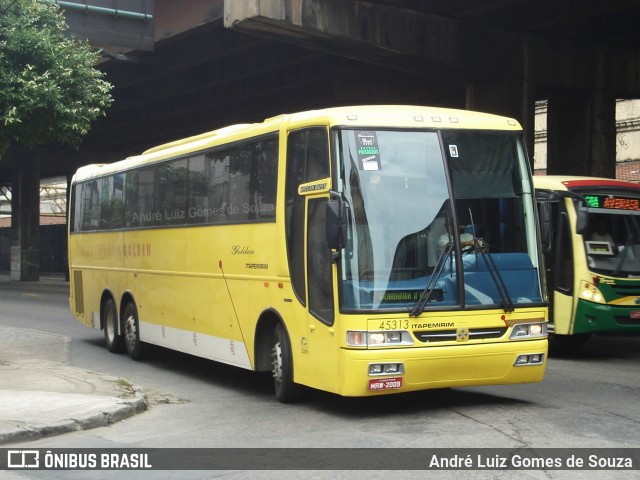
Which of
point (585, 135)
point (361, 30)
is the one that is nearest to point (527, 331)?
point (361, 30)

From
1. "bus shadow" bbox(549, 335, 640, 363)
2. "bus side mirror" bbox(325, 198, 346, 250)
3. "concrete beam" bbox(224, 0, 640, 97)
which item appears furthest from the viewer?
"concrete beam" bbox(224, 0, 640, 97)

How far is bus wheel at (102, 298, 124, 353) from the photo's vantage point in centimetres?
1698

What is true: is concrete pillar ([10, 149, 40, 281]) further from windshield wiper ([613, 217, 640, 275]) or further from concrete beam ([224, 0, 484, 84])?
windshield wiper ([613, 217, 640, 275])

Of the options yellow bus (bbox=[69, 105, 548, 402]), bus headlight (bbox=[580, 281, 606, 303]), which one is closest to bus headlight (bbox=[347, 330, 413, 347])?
yellow bus (bbox=[69, 105, 548, 402])

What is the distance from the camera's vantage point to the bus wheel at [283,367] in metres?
10.7

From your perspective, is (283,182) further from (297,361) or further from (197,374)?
(197,374)

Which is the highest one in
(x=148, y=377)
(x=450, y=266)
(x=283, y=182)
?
(x=283, y=182)

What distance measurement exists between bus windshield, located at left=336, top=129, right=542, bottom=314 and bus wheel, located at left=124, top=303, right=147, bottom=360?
7.24 metres

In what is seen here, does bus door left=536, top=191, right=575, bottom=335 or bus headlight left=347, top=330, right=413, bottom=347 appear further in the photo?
bus door left=536, top=191, right=575, bottom=335

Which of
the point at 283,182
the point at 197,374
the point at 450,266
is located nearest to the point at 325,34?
the point at 197,374

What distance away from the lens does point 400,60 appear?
2314 cm

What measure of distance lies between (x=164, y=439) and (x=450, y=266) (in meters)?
3.27

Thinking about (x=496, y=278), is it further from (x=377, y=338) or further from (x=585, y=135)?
(x=585, y=135)

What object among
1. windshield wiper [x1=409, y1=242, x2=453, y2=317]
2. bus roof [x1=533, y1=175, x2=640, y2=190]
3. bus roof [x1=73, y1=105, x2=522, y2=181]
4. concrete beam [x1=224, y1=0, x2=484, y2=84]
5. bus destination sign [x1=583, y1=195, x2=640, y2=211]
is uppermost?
concrete beam [x1=224, y1=0, x2=484, y2=84]
